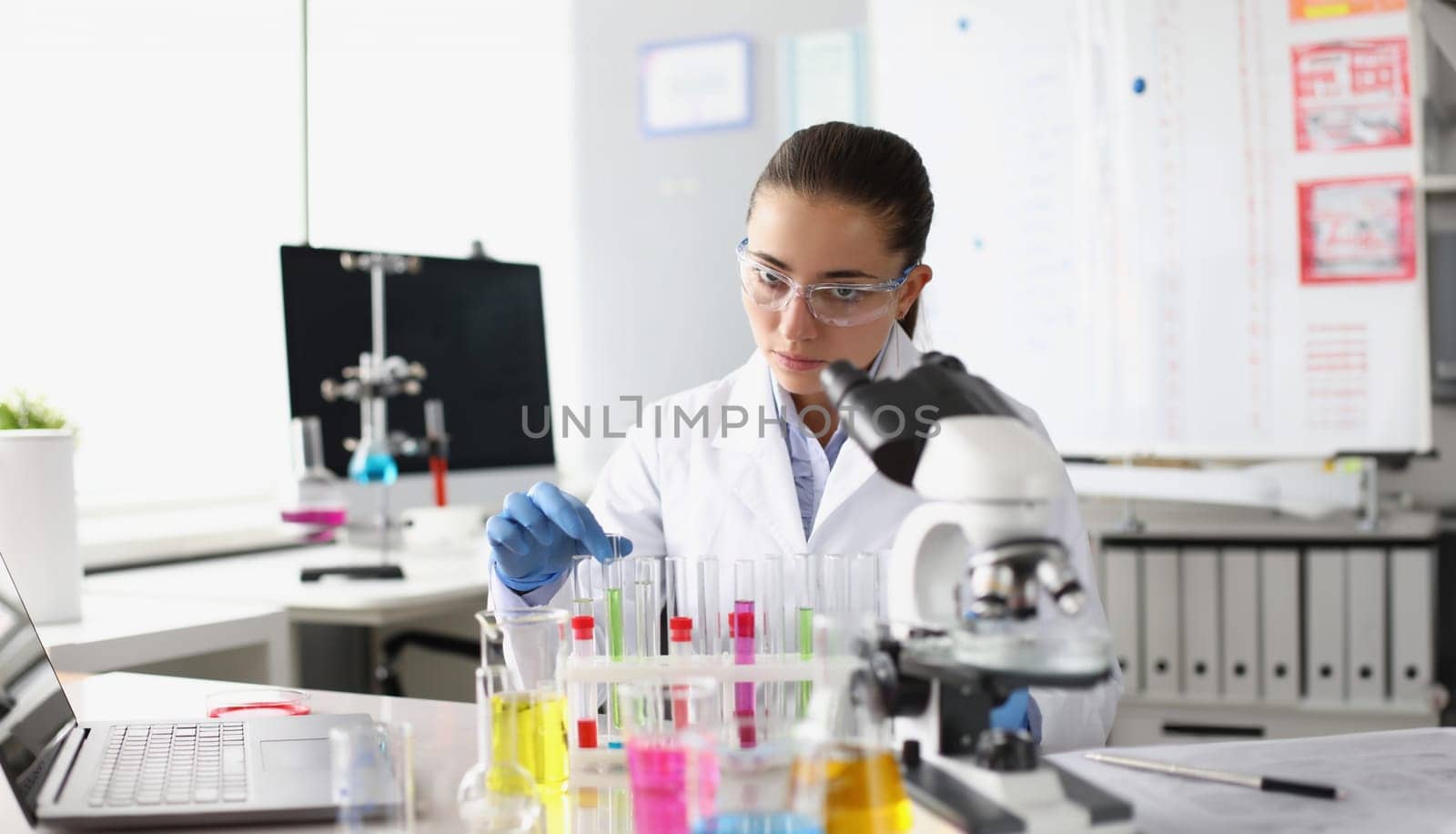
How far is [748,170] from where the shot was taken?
3.65m

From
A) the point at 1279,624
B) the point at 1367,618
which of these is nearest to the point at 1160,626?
the point at 1279,624

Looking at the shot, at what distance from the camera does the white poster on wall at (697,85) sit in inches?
144

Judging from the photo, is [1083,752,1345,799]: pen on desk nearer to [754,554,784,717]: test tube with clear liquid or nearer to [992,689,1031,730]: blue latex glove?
[992,689,1031,730]: blue latex glove

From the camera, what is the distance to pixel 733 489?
175cm

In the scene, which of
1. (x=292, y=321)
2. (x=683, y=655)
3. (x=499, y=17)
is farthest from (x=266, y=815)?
(x=499, y=17)

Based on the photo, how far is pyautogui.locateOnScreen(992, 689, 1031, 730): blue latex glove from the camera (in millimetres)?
1027

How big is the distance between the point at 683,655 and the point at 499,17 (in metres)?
3.22

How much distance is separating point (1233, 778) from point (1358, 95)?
2058mm

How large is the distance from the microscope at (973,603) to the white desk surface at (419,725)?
63 millimetres

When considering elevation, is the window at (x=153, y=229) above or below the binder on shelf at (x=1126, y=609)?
above

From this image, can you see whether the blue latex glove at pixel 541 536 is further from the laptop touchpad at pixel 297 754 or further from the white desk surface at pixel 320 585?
the white desk surface at pixel 320 585

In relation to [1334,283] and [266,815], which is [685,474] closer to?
[266,815]

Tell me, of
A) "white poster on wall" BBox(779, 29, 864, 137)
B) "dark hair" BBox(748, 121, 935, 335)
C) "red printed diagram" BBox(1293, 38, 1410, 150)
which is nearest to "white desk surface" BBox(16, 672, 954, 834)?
"dark hair" BBox(748, 121, 935, 335)

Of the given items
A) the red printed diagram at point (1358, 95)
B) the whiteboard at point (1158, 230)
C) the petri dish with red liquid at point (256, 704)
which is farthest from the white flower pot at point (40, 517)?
the red printed diagram at point (1358, 95)
